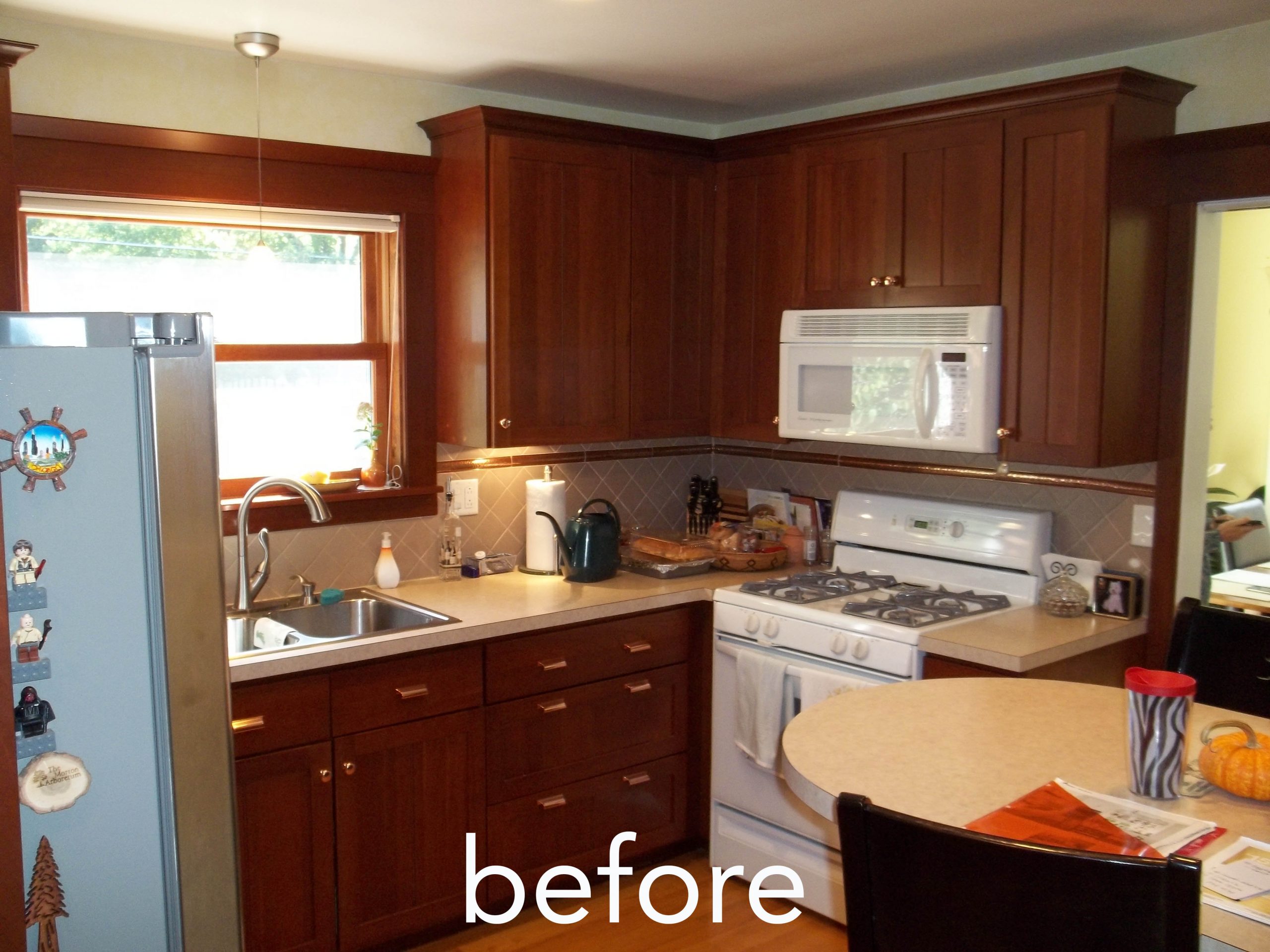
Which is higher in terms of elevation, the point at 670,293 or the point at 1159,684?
the point at 670,293

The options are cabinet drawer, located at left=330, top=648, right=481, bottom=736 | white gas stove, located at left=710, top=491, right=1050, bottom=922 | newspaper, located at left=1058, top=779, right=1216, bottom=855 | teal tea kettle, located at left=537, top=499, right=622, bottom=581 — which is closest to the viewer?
newspaper, located at left=1058, top=779, right=1216, bottom=855

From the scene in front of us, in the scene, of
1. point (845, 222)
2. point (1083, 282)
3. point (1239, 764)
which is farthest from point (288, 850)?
point (1083, 282)

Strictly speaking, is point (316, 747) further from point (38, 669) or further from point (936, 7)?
point (936, 7)

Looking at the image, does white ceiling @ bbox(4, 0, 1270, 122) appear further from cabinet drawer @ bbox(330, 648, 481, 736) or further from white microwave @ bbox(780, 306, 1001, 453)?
cabinet drawer @ bbox(330, 648, 481, 736)

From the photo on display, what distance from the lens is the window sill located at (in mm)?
3238

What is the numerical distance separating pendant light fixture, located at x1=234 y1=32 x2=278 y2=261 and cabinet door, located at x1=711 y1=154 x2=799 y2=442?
1.50 metres

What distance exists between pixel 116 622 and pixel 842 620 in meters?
1.99

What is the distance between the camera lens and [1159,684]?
1694mm

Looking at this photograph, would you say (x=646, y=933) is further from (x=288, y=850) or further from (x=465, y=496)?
(x=465, y=496)

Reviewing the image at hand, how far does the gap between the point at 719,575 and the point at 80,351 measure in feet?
7.89

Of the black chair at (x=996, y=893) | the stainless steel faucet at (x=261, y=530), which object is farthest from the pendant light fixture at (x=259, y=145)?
the black chair at (x=996, y=893)

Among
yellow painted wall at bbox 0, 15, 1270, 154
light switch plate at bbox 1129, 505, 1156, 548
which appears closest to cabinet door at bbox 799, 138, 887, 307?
yellow painted wall at bbox 0, 15, 1270, 154

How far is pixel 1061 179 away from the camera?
2.98 meters

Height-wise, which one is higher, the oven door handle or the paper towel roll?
the oven door handle
